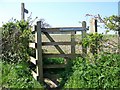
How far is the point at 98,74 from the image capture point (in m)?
6.15

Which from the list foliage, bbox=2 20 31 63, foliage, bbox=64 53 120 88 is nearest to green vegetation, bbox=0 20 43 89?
foliage, bbox=2 20 31 63

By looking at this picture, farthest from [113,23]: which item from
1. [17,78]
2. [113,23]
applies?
[17,78]

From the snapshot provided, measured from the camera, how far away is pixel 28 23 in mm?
9852

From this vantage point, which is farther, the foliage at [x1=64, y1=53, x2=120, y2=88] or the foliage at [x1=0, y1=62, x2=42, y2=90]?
the foliage at [x1=0, y1=62, x2=42, y2=90]

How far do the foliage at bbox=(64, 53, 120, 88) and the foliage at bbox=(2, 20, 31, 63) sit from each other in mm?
2618

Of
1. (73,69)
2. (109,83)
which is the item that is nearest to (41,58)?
(73,69)

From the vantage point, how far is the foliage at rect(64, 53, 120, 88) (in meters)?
5.96

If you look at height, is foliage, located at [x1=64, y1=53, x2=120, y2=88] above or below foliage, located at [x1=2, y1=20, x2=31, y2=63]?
below

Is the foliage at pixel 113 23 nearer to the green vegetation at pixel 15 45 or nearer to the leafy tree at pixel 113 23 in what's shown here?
the leafy tree at pixel 113 23

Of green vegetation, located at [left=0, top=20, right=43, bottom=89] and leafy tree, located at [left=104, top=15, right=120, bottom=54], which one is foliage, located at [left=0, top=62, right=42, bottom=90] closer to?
green vegetation, located at [left=0, top=20, right=43, bottom=89]

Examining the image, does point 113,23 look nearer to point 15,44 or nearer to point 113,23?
point 113,23

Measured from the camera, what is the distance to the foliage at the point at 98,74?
5965 mm

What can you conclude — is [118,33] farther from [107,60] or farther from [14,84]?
[14,84]

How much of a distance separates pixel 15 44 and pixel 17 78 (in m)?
2.42
